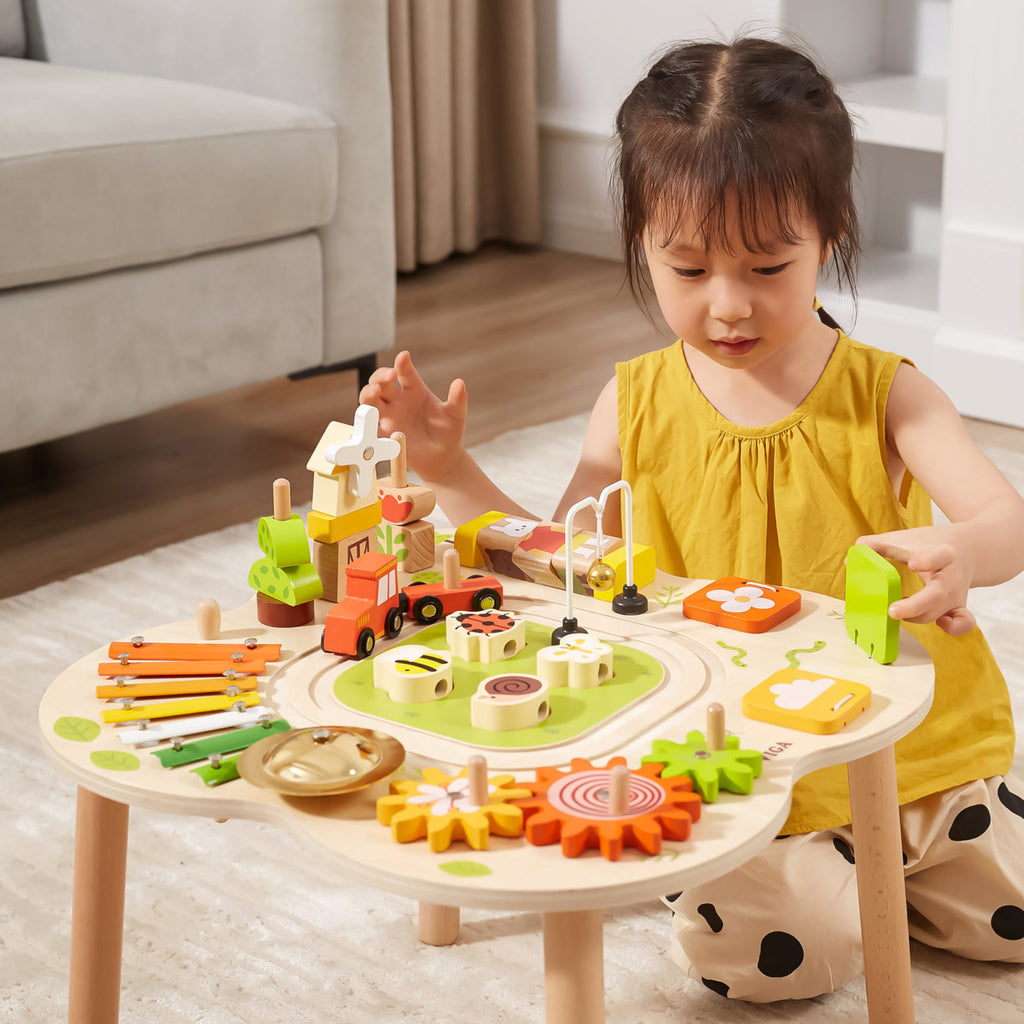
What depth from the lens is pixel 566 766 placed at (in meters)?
0.70

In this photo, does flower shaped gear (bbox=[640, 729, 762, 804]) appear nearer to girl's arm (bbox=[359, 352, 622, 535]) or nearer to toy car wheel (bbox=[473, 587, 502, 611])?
toy car wheel (bbox=[473, 587, 502, 611])

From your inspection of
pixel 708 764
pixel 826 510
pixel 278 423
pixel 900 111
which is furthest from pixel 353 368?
pixel 708 764

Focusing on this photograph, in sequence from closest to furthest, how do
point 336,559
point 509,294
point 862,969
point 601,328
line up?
point 336,559
point 862,969
point 601,328
point 509,294

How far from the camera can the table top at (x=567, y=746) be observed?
603 mm

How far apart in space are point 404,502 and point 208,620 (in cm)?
15

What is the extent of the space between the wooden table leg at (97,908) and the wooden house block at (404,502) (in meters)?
0.24

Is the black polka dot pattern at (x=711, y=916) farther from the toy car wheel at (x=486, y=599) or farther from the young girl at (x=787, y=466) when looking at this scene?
the toy car wheel at (x=486, y=599)

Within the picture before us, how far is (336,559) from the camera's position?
2.83ft

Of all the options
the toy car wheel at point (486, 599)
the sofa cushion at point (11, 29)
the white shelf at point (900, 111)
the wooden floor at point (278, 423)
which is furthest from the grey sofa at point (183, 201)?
the toy car wheel at point (486, 599)

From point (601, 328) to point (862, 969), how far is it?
67.4 inches

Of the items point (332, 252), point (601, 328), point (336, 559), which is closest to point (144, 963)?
point (336, 559)

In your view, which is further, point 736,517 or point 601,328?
point 601,328

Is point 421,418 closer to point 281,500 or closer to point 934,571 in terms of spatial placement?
point 281,500

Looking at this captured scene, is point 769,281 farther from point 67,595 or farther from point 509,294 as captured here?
point 509,294
